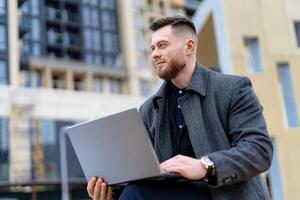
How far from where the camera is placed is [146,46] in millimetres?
17516

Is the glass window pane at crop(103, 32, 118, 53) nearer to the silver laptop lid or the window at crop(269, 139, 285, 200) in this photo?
the window at crop(269, 139, 285, 200)

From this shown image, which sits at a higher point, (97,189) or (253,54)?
(253,54)

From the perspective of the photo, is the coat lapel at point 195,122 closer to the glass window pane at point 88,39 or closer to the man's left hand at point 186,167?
the man's left hand at point 186,167

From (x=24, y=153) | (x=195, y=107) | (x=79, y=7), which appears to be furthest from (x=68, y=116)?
(x=195, y=107)

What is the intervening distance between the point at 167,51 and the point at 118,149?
0.23 m

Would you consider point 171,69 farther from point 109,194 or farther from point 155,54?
point 109,194

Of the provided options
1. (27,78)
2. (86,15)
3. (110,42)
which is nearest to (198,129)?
(27,78)

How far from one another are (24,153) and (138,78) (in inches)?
208

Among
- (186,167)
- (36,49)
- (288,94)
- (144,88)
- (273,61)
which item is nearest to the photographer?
(186,167)

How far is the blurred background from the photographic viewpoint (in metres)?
4.64

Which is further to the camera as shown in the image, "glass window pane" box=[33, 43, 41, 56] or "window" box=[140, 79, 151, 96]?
"window" box=[140, 79, 151, 96]

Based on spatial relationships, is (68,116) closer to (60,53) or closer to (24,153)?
(24,153)

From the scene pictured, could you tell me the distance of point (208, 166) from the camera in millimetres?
921

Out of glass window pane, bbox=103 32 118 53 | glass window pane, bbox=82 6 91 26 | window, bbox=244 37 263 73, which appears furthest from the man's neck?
glass window pane, bbox=103 32 118 53
